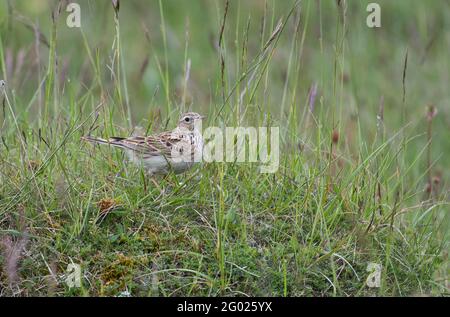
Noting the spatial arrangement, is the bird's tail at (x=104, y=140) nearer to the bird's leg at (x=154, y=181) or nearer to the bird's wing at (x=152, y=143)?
the bird's wing at (x=152, y=143)

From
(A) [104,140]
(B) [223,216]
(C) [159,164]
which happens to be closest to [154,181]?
(C) [159,164]

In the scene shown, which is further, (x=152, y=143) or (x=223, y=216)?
(x=152, y=143)

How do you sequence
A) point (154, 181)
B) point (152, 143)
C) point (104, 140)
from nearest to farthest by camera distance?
point (154, 181), point (104, 140), point (152, 143)

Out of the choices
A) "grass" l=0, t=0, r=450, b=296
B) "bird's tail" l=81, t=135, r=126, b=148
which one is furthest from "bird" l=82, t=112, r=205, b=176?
"grass" l=0, t=0, r=450, b=296

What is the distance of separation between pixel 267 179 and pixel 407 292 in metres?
1.26

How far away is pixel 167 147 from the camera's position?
6656 mm

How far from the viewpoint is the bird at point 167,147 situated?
6.36 metres

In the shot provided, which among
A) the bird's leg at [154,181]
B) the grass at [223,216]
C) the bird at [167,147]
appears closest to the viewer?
the grass at [223,216]

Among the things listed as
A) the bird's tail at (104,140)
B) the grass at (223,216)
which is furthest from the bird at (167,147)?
the grass at (223,216)

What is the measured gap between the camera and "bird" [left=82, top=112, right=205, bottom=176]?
6.36 meters

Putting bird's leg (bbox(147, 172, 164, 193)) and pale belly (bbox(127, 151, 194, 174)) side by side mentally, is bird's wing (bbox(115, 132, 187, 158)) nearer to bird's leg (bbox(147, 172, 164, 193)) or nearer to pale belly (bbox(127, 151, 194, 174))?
pale belly (bbox(127, 151, 194, 174))

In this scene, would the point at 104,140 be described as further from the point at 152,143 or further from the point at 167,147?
the point at 167,147

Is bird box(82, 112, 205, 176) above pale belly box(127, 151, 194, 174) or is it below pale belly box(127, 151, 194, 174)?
above
